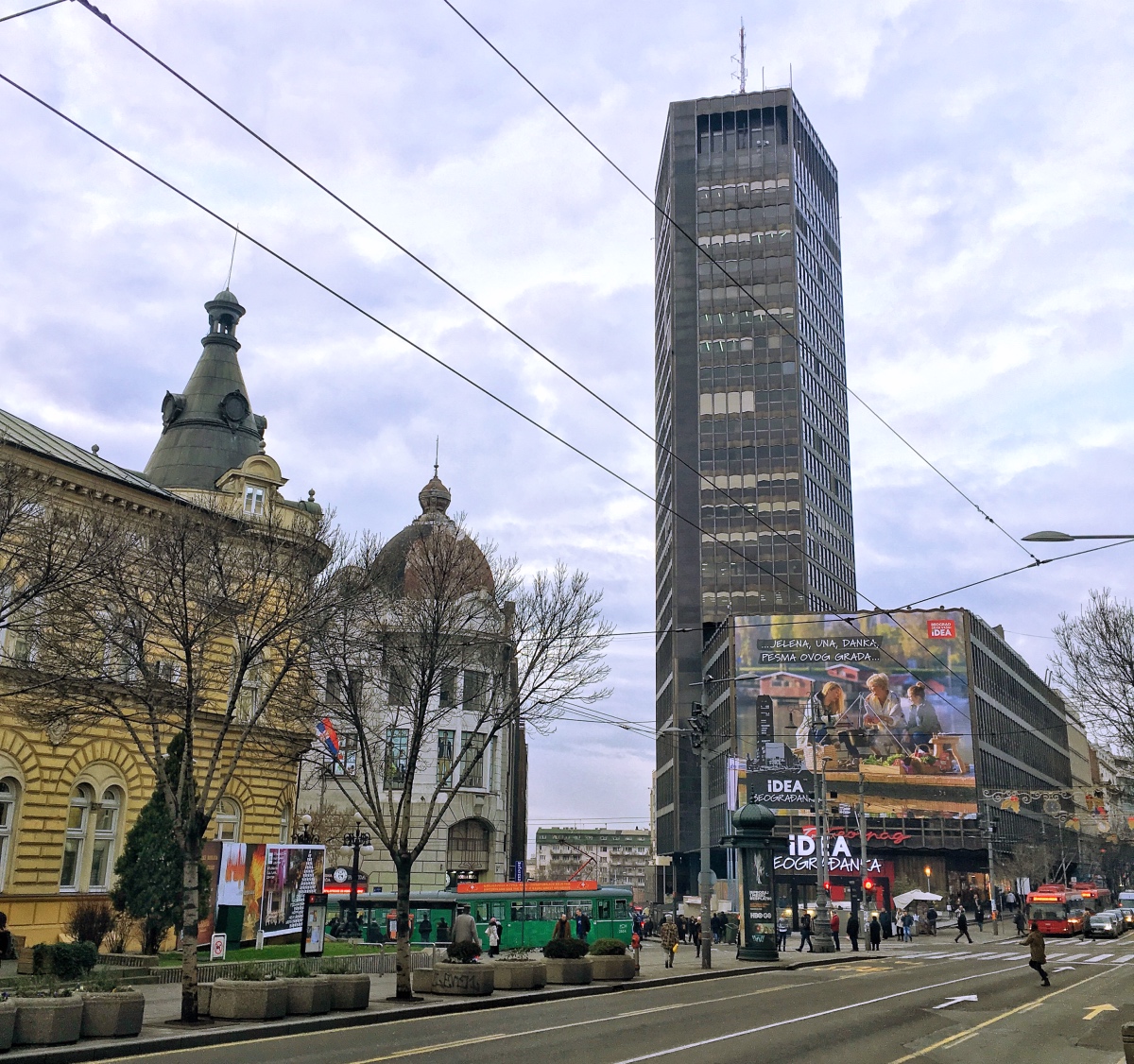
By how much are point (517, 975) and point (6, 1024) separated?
39.9ft

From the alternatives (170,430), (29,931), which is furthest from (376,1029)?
(170,430)

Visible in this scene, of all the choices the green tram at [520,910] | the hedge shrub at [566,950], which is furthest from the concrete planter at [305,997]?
the green tram at [520,910]

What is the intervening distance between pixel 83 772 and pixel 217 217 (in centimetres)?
2507

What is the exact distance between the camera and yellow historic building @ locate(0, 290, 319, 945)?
1200 inches

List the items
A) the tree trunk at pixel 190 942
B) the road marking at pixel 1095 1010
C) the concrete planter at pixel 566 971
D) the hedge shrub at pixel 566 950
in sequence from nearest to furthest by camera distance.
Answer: the tree trunk at pixel 190 942
the road marking at pixel 1095 1010
the concrete planter at pixel 566 971
the hedge shrub at pixel 566 950

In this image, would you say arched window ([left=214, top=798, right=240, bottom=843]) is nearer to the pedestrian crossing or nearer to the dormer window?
the dormer window

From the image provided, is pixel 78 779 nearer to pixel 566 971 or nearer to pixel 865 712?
pixel 566 971

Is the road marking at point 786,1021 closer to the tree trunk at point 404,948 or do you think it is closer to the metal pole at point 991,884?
the tree trunk at point 404,948

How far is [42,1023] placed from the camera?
14.4m

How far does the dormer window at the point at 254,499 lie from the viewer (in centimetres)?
4133

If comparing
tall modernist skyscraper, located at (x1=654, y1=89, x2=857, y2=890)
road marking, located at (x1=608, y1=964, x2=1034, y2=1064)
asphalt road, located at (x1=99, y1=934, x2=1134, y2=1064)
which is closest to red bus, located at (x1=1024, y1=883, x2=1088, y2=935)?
road marking, located at (x1=608, y1=964, x2=1034, y2=1064)

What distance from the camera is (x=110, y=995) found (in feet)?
50.2

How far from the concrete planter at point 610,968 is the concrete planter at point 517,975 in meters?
2.54

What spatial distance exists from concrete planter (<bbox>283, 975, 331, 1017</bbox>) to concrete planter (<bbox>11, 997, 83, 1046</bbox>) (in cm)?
436
